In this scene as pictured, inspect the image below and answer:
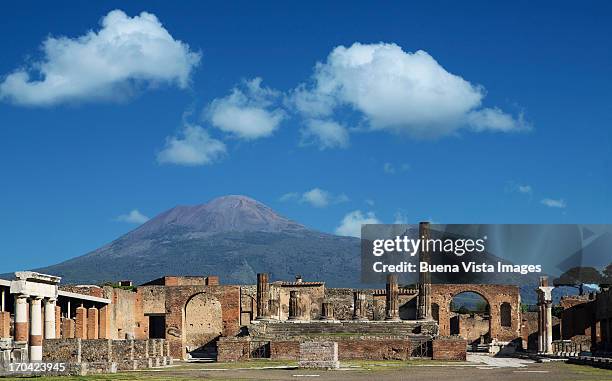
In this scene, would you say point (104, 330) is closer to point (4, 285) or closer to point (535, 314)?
point (4, 285)

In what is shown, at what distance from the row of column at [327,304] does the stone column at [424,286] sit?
1.63 meters

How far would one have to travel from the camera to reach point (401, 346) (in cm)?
4838

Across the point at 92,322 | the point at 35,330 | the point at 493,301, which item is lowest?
the point at 92,322

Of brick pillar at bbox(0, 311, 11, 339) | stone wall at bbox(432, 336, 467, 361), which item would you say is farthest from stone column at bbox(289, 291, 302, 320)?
brick pillar at bbox(0, 311, 11, 339)

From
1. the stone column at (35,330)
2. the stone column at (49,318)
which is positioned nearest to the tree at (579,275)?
the stone column at (49,318)

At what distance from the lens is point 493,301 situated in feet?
235

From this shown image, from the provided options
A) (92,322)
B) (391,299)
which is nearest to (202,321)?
(391,299)

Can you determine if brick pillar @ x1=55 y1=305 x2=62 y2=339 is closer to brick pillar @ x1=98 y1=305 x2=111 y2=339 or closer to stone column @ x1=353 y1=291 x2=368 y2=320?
brick pillar @ x1=98 y1=305 x2=111 y2=339

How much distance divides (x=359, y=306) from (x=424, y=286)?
4.81 m

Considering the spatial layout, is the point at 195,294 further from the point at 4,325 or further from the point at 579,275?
the point at 579,275

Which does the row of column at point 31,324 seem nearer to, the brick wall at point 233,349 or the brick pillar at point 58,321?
the brick pillar at point 58,321

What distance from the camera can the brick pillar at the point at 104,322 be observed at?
5916cm

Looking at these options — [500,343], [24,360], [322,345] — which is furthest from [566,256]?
[24,360]

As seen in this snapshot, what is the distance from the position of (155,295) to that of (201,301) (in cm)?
525
